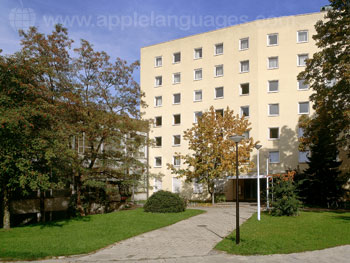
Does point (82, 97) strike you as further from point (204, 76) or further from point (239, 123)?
point (204, 76)

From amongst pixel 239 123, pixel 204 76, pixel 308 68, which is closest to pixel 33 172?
pixel 308 68

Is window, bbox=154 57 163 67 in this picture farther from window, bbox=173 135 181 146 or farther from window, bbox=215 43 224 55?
window, bbox=173 135 181 146

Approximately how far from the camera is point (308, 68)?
22.8 metres

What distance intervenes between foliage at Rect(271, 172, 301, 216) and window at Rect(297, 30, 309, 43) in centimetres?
2089

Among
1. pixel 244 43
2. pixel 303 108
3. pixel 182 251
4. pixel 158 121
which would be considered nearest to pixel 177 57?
pixel 158 121

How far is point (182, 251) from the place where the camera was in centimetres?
1180

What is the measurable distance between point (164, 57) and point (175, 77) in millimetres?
3127

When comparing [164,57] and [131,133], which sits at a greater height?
[164,57]

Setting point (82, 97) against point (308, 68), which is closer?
point (82, 97)

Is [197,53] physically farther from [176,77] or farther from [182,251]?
[182,251]

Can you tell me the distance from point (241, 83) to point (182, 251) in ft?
95.4

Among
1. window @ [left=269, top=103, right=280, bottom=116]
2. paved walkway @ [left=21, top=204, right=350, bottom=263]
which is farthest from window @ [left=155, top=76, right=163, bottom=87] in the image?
paved walkway @ [left=21, top=204, right=350, bottom=263]

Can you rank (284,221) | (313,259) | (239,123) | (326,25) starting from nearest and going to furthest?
(313,259)
(284,221)
(326,25)
(239,123)

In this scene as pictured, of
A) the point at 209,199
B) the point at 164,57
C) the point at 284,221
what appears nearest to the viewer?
the point at 284,221
